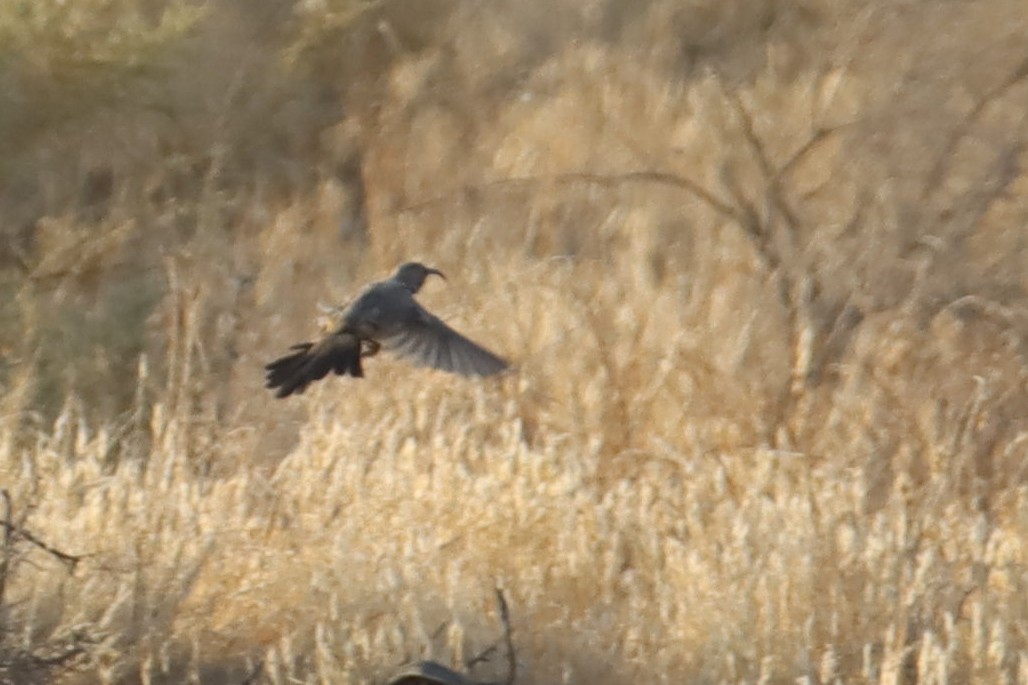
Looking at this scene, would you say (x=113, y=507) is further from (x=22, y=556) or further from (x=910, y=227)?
(x=910, y=227)

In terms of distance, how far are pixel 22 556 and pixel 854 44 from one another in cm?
623

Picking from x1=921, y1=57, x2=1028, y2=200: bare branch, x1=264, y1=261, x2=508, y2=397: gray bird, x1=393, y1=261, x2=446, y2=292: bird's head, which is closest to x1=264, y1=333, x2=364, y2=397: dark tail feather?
x1=264, y1=261, x2=508, y2=397: gray bird

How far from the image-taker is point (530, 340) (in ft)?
28.6

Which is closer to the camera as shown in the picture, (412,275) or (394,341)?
(394,341)

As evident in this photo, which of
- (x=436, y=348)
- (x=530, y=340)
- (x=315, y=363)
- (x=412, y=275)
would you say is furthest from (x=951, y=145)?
(x=315, y=363)

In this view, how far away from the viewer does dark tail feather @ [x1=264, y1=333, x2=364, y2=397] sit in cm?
476

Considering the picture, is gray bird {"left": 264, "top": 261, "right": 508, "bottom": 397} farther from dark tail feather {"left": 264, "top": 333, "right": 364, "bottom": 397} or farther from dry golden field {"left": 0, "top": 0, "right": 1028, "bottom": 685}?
dry golden field {"left": 0, "top": 0, "right": 1028, "bottom": 685}

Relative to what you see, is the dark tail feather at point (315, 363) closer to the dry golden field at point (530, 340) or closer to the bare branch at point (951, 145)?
the dry golden field at point (530, 340)

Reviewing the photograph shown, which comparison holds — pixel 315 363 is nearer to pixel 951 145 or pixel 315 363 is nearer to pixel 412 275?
pixel 412 275

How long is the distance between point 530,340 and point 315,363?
389 cm

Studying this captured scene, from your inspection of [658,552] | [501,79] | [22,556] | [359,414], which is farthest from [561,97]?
[22,556]

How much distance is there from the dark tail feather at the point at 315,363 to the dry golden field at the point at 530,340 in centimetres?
35

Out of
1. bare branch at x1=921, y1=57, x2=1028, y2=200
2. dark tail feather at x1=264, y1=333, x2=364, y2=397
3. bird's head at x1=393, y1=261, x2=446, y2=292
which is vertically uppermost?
bare branch at x1=921, y1=57, x2=1028, y2=200

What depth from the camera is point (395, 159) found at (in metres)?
11.8
